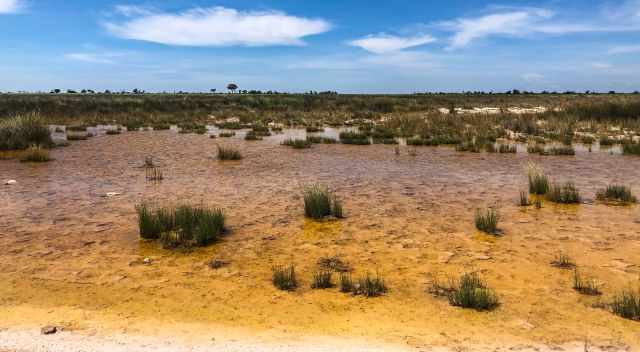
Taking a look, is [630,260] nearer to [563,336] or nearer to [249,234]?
[563,336]

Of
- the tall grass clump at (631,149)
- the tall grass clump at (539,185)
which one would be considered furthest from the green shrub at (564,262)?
the tall grass clump at (631,149)

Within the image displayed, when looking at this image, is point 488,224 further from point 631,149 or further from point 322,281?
point 631,149

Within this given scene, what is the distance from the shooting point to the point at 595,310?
4.44 meters

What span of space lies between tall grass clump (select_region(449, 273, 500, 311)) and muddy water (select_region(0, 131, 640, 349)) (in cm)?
12

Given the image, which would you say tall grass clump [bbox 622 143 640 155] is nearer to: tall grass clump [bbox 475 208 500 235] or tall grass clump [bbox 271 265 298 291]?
tall grass clump [bbox 475 208 500 235]

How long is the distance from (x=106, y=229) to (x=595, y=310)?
6.36 m

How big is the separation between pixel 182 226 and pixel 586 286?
16.7 feet

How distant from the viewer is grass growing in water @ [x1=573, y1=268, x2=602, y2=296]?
483cm

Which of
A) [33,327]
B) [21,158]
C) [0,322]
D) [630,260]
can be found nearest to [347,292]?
[33,327]

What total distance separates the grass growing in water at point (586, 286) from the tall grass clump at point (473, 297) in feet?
3.05

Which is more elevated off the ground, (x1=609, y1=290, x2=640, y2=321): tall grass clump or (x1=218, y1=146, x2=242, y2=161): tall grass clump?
(x1=218, y1=146, x2=242, y2=161): tall grass clump

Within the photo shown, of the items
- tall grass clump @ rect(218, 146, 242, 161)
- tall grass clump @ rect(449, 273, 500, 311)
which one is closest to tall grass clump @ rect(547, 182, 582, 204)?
tall grass clump @ rect(449, 273, 500, 311)

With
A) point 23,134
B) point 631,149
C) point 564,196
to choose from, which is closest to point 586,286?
point 564,196

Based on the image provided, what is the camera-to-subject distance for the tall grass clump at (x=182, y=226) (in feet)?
21.3
